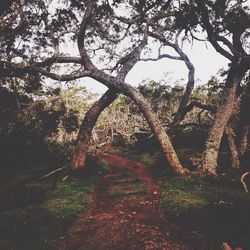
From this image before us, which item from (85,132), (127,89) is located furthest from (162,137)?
(85,132)

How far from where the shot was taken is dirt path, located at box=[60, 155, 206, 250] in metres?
7.60

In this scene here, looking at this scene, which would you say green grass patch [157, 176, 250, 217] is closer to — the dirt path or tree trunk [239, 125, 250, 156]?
the dirt path

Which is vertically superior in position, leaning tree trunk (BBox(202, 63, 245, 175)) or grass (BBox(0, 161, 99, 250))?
leaning tree trunk (BBox(202, 63, 245, 175))

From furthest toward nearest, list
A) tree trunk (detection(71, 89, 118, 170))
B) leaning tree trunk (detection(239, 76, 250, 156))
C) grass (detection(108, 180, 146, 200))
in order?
leaning tree trunk (detection(239, 76, 250, 156)) < tree trunk (detection(71, 89, 118, 170)) < grass (detection(108, 180, 146, 200))

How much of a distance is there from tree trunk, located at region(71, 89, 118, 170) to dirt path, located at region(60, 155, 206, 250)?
357 cm

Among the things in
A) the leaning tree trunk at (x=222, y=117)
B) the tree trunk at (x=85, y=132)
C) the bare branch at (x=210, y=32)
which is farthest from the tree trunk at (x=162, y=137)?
the bare branch at (x=210, y=32)

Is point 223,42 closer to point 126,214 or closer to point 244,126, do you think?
point 244,126

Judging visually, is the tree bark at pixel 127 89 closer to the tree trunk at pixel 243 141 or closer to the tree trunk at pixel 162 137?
the tree trunk at pixel 162 137

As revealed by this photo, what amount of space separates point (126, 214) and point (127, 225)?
1040 millimetres

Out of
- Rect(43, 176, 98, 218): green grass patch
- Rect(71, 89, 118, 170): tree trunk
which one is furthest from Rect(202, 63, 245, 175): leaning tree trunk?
Rect(71, 89, 118, 170): tree trunk

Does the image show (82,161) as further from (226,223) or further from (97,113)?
(226,223)

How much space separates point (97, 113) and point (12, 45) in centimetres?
564

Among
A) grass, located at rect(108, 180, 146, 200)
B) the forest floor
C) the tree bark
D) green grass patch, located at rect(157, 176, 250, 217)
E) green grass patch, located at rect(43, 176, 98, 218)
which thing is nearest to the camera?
the forest floor

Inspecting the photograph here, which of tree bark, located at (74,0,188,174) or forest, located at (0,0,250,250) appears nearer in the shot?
forest, located at (0,0,250,250)
